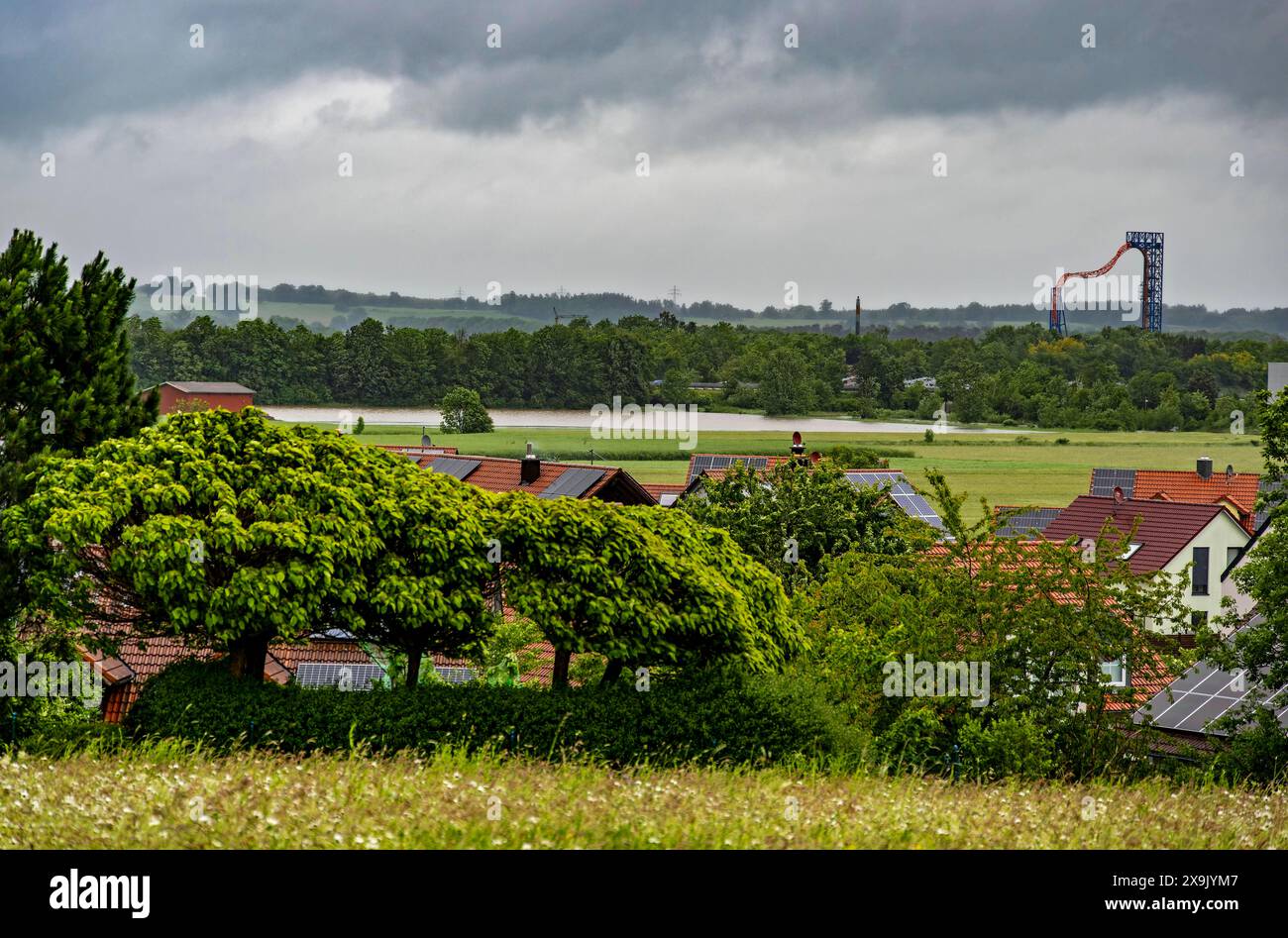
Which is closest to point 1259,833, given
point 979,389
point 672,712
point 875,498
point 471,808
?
point 471,808

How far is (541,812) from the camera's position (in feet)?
38.5

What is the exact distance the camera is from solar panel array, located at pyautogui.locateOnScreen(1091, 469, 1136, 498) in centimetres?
8238

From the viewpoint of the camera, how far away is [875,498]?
162 ft

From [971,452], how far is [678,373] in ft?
136

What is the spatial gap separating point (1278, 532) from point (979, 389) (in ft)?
452

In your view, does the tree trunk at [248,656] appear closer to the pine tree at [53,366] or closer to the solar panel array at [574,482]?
the pine tree at [53,366]

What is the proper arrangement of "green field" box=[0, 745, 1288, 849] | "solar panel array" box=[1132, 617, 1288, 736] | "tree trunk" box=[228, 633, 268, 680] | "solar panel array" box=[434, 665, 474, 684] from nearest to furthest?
"green field" box=[0, 745, 1288, 849] < "tree trunk" box=[228, 633, 268, 680] < "solar panel array" box=[1132, 617, 1288, 736] < "solar panel array" box=[434, 665, 474, 684]

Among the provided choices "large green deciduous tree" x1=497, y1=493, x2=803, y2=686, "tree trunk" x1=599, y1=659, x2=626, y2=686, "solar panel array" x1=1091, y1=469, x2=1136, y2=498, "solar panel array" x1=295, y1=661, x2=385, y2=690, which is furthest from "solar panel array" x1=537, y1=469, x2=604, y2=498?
"solar panel array" x1=1091, y1=469, x2=1136, y2=498

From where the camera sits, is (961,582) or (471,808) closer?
(471,808)

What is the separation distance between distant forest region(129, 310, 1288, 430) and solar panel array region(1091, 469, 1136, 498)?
73.8 m

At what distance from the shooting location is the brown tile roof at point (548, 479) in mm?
51969

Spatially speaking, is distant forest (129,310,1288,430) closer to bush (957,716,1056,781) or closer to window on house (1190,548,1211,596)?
window on house (1190,548,1211,596)

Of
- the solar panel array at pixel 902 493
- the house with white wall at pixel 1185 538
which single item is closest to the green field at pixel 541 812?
the solar panel array at pixel 902 493

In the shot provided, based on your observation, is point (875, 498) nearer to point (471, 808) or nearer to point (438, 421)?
point (471, 808)
